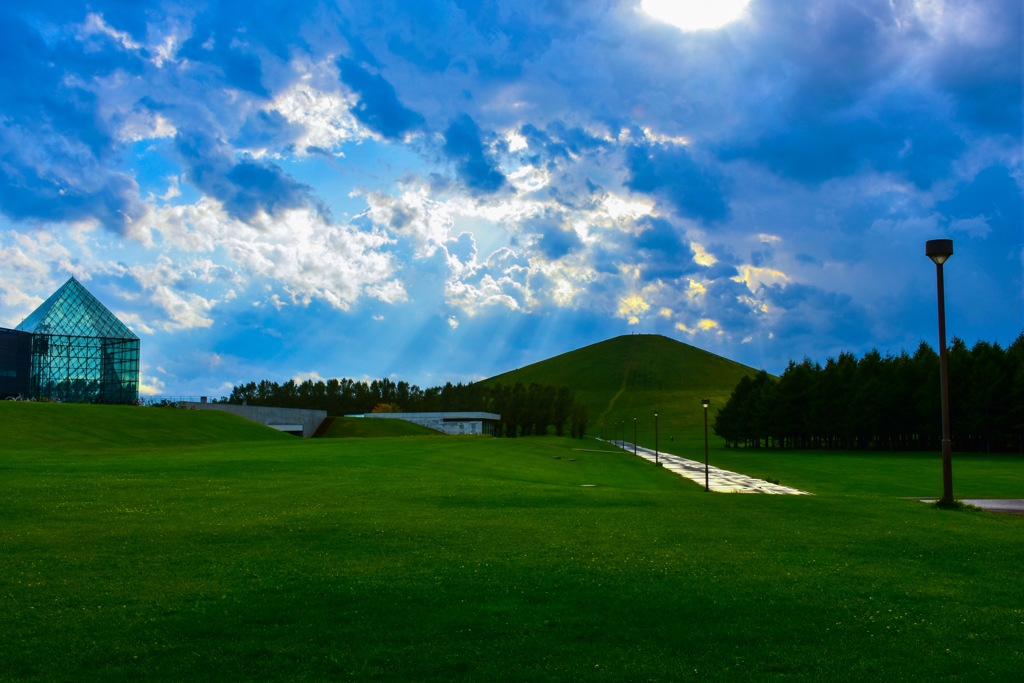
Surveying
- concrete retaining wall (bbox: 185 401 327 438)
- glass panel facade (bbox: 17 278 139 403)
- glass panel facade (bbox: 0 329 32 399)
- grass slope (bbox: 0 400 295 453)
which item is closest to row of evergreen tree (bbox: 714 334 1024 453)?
concrete retaining wall (bbox: 185 401 327 438)

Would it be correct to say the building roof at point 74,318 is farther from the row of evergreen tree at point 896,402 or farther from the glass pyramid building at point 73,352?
the row of evergreen tree at point 896,402

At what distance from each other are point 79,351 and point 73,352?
31.6 inches

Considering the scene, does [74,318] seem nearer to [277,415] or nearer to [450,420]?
[277,415]

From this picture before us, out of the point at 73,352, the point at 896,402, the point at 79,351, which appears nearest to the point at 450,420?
the point at 79,351

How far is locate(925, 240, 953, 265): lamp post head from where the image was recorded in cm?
2311

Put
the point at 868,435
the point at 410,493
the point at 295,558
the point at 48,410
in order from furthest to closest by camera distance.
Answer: the point at 868,435 < the point at 48,410 < the point at 410,493 < the point at 295,558

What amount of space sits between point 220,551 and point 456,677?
7.88 metres

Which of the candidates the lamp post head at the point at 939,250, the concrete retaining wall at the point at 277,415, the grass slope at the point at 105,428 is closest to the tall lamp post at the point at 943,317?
the lamp post head at the point at 939,250

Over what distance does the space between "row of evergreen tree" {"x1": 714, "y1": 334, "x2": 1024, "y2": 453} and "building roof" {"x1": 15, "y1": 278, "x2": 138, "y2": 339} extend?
113 metres

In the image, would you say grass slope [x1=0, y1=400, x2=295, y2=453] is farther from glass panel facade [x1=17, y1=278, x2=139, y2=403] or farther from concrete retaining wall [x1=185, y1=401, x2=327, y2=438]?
glass panel facade [x1=17, y1=278, x2=139, y2=403]

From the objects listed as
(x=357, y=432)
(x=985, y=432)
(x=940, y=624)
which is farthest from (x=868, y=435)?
(x=940, y=624)

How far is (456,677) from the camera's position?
871 cm

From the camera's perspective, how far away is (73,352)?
366 feet

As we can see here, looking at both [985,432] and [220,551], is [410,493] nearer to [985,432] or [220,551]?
[220,551]
